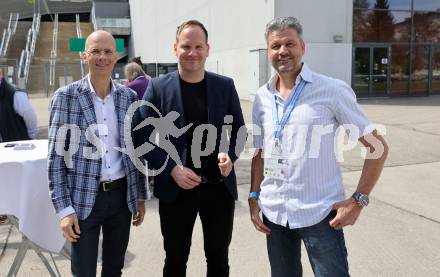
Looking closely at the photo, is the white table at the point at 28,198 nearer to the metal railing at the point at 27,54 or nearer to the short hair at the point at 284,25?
the short hair at the point at 284,25

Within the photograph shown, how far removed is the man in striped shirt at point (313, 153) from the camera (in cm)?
234

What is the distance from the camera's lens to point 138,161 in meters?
2.89

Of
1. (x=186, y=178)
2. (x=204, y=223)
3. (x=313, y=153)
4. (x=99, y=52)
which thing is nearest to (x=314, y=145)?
(x=313, y=153)

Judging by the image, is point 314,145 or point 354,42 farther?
point 354,42

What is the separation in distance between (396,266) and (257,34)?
57.3 feet

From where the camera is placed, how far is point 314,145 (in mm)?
2363

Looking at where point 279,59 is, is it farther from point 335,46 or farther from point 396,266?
point 335,46

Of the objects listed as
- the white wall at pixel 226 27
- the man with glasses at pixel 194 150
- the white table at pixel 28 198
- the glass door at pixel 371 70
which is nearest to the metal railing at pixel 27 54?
the white wall at pixel 226 27

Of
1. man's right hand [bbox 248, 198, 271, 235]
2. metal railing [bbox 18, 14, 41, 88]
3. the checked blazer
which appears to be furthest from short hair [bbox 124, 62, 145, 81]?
metal railing [bbox 18, 14, 41, 88]

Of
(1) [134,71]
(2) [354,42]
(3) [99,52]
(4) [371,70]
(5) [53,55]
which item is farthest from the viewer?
(5) [53,55]

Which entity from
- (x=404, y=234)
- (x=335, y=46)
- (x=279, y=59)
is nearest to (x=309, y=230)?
(x=279, y=59)

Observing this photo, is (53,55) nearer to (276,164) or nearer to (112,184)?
(112,184)

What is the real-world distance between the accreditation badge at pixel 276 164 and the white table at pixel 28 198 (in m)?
1.86

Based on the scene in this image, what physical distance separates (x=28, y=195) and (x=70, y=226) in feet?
3.19
